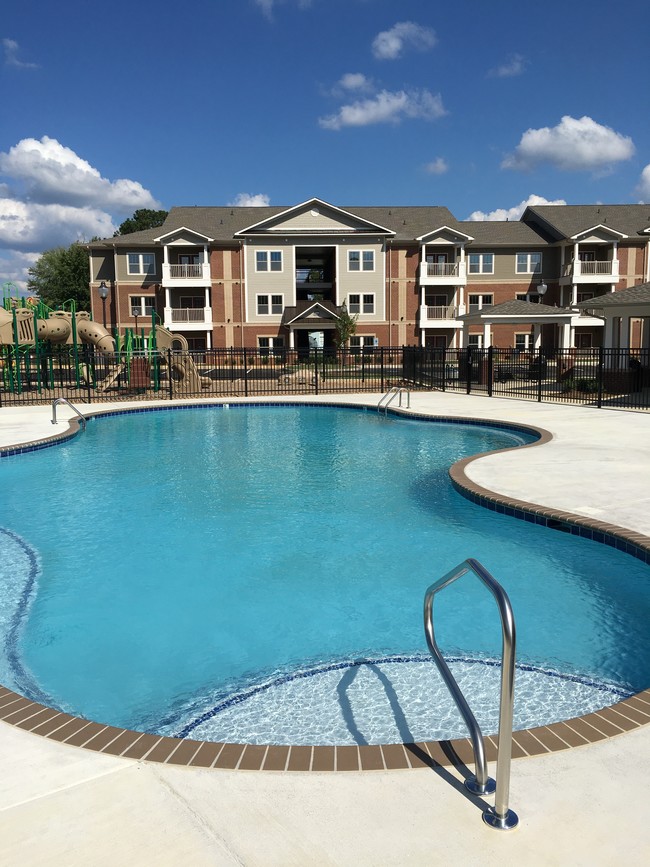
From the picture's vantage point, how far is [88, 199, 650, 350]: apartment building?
142 feet

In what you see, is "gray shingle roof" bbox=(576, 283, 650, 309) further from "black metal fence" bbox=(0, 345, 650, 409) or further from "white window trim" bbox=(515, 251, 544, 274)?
"white window trim" bbox=(515, 251, 544, 274)

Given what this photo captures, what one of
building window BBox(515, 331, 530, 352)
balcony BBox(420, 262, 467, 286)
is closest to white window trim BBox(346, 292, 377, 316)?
balcony BBox(420, 262, 467, 286)

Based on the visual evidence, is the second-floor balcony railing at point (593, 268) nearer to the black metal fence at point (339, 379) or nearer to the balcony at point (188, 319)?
the black metal fence at point (339, 379)

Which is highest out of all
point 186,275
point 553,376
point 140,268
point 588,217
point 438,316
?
point 588,217

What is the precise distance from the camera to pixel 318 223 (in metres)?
43.5

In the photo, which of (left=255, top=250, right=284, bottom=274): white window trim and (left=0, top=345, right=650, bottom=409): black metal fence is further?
(left=255, top=250, right=284, bottom=274): white window trim

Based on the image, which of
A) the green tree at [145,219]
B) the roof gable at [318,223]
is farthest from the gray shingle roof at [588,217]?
the green tree at [145,219]

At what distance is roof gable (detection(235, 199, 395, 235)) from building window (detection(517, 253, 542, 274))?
9836mm

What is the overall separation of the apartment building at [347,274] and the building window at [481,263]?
69mm

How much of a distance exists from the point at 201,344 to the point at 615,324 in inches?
1057

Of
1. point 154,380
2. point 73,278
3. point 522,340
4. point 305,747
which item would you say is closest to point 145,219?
point 73,278

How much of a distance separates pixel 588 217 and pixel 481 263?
8682 millimetres

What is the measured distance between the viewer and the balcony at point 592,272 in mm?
44312

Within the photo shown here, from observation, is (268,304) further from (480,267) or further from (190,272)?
(480,267)
